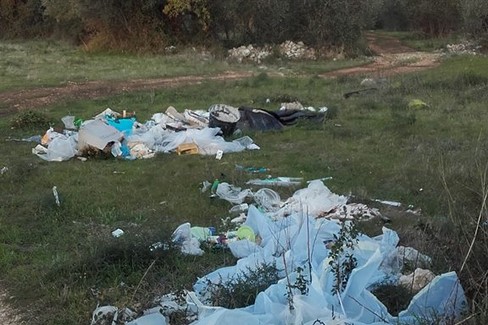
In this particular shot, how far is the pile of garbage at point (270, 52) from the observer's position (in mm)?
21906

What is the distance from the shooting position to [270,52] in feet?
72.9

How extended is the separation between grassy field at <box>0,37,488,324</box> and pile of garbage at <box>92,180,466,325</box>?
0.14 m

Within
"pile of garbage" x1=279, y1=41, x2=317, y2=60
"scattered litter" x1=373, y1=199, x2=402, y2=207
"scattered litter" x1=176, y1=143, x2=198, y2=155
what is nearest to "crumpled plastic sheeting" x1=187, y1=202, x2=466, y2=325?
"scattered litter" x1=373, y1=199, x2=402, y2=207

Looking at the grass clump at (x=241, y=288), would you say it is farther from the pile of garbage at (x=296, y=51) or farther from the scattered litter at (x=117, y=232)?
the pile of garbage at (x=296, y=51)

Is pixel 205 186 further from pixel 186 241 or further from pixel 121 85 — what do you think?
pixel 121 85

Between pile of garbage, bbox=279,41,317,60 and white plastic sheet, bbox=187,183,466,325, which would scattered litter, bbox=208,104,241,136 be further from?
pile of garbage, bbox=279,41,317,60

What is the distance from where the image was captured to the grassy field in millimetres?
4262

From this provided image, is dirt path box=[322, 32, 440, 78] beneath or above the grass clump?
beneath

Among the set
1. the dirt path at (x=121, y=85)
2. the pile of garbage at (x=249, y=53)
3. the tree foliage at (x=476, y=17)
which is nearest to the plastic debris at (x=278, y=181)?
the dirt path at (x=121, y=85)

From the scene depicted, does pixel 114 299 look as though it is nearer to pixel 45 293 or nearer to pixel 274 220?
pixel 45 293

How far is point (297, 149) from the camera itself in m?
8.95

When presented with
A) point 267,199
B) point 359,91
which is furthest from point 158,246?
point 359,91

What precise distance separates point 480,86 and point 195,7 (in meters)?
12.6

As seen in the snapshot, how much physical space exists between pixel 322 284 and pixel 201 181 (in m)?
3.64
